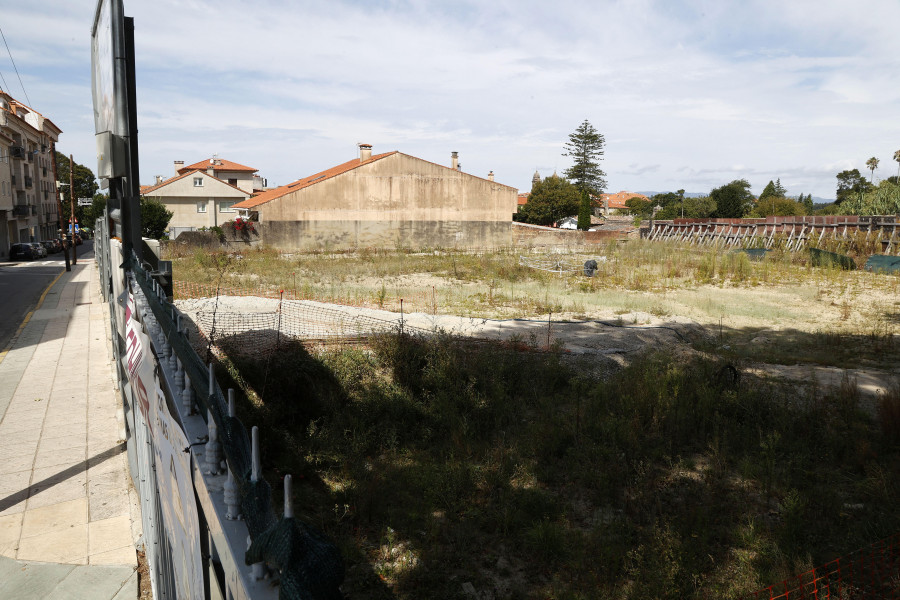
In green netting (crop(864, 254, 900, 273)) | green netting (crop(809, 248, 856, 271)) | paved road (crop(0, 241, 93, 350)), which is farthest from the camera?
green netting (crop(809, 248, 856, 271))

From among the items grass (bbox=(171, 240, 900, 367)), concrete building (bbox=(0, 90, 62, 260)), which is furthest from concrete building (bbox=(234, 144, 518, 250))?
concrete building (bbox=(0, 90, 62, 260))

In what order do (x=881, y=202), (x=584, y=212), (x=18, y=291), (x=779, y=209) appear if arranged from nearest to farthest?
(x=18, y=291)
(x=881, y=202)
(x=584, y=212)
(x=779, y=209)

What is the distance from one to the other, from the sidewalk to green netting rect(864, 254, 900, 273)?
29.5 metres

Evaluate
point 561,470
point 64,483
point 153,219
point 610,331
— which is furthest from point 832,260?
point 153,219

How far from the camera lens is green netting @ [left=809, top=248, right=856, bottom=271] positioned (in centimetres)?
2759

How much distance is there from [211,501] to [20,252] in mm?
49487

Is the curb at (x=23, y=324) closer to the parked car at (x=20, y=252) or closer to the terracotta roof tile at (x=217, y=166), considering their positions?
the parked car at (x=20, y=252)

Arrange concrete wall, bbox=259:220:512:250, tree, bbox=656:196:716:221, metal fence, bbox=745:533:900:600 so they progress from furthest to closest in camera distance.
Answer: tree, bbox=656:196:716:221 < concrete wall, bbox=259:220:512:250 < metal fence, bbox=745:533:900:600

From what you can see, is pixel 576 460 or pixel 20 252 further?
pixel 20 252

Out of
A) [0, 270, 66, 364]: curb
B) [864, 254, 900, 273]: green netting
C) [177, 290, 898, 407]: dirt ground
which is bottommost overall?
[0, 270, 66, 364]: curb

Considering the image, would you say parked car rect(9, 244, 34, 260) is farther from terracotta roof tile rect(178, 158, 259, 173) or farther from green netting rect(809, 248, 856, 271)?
green netting rect(809, 248, 856, 271)

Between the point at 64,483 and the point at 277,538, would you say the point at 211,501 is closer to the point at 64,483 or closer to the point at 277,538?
the point at 277,538

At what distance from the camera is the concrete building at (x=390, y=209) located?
39.9m

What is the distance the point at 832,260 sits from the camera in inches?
1092
